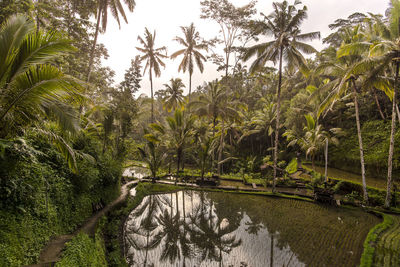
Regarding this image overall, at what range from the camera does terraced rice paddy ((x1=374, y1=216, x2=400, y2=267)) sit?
5.36 metres

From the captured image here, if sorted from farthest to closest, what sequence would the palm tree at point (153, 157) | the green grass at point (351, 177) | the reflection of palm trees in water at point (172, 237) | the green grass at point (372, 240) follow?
the palm tree at point (153, 157) → the green grass at point (351, 177) → the reflection of palm trees in water at point (172, 237) → the green grass at point (372, 240)

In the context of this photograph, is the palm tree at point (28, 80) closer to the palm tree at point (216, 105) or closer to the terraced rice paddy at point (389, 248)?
the terraced rice paddy at point (389, 248)

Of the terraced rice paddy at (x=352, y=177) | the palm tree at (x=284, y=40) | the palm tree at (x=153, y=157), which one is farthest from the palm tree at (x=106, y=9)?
the terraced rice paddy at (x=352, y=177)

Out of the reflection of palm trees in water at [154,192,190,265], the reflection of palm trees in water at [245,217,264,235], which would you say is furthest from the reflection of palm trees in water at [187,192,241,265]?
the reflection of palm trees in water at [245,217,264,235]

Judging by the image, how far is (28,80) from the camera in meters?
3.79

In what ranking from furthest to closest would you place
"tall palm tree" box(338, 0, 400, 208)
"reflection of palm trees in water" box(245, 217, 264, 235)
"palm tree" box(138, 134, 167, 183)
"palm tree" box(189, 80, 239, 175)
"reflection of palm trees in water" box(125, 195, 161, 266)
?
"palm tree" box(189, 80, 239, 175) < "palm tree" box(138, 134, 167, 183) < "tall palm tree" box(338, 0, 400, 208) < "reflection of palm trees in water" box(245, 217, 264, 235) < "reflection of palm trees in water" box(125, 195, 161, 266)

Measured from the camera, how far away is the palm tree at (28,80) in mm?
3486

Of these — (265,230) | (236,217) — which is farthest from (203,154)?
(265,230)

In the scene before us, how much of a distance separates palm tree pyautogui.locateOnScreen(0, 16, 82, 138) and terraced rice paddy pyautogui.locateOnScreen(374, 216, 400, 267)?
26.9ft

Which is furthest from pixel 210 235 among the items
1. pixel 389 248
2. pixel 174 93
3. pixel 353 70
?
pixel 174 93

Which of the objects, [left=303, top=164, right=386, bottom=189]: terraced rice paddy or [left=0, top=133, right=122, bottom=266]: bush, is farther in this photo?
[left=303, top=164, right=386, bottom=189]: terraced rice paddy

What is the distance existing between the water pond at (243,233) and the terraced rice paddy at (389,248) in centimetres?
44

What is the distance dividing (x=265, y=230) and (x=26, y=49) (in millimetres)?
8377

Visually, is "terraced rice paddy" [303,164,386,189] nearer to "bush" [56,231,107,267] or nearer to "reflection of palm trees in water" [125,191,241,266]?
"reflection of palm trees in water" [125,191,241,266]
